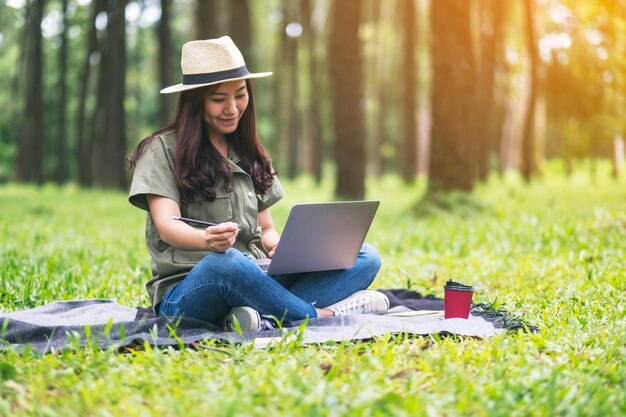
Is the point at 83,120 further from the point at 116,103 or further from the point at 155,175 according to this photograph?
the point at 155,175

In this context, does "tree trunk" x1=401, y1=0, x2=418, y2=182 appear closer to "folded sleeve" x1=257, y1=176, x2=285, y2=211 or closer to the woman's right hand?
"folded sleeve" x1=257, y1=176, x2=285, y2=211

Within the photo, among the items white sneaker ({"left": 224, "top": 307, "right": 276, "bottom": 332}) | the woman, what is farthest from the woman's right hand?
white sneaker ({"left": 224, "top": 307, "right": 276, "bottom": 332})

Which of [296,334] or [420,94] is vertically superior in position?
[420,94]

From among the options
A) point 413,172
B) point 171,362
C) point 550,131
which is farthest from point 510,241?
point 550,131

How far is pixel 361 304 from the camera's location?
15.6ft

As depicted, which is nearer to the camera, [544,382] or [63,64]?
[544,382]

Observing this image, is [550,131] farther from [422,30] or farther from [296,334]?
[296,334]

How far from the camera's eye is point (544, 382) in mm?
3223

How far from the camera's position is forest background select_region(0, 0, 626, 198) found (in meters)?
12.9

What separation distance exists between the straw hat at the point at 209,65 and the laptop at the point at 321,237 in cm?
83

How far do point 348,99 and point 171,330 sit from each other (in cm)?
1087

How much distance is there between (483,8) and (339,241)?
21108mm

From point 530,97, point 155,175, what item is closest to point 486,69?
point 530,97

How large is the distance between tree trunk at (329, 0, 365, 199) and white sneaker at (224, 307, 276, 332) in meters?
10.4
